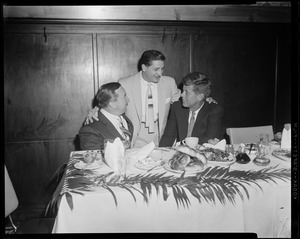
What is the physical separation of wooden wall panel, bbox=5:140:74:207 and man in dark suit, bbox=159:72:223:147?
1370 millimetres

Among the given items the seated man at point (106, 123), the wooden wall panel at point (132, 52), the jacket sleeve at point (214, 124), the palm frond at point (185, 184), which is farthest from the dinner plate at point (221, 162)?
the wooden wall panel at point (132, 52)

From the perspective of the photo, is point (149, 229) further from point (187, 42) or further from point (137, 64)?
point (187, 42)

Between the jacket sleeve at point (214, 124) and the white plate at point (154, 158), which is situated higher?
the jacket sleeve at point (214, 124)

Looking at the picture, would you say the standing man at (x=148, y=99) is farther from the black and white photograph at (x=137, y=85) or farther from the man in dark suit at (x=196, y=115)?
the man in dark suit at (x=196, y=115)

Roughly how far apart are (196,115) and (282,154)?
3.29 feet

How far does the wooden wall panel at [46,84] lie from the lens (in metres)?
3.15

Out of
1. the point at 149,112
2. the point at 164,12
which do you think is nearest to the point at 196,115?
the point at 149,112

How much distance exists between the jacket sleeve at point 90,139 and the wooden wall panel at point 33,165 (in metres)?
1.28

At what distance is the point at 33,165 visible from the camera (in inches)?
132

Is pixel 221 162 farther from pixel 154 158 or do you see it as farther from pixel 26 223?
pixel 26 223

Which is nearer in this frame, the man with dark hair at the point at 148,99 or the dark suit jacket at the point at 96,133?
the dark suit jacket at the point at 96,133

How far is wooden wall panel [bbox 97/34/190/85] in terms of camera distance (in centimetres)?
328

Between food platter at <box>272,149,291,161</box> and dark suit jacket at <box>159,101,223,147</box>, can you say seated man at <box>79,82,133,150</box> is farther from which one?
food platter at <box>272,149,291,161</box>

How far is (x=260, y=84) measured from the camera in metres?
3.65
